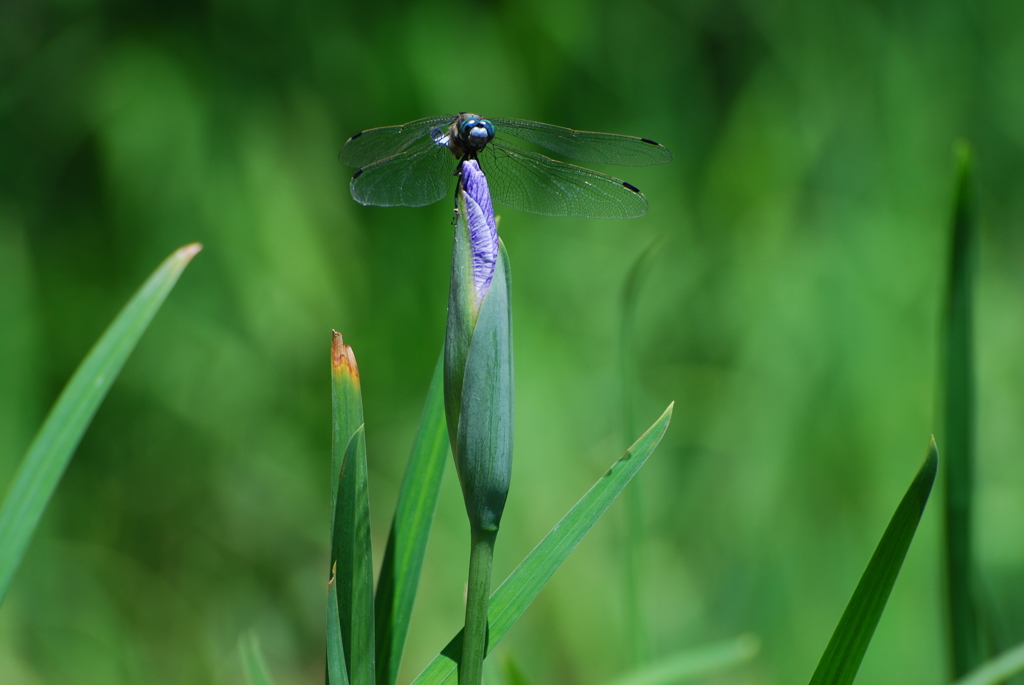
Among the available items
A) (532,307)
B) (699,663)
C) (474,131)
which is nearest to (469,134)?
(474,131)

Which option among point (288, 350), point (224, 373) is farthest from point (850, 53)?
point (224, 373)

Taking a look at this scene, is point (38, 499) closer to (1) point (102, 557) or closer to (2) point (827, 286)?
(1) point (102, 557)

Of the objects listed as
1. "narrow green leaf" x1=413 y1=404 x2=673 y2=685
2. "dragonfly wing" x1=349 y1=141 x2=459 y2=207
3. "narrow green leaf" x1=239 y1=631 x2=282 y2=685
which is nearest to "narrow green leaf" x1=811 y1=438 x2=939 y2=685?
"narrow green leaf" x1=413 y1=404 x2=673 y2=685

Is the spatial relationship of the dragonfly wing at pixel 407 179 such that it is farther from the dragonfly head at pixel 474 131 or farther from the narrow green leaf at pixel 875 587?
the narrow green leaf at pixel 875 587

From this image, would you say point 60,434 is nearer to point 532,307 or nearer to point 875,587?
point 875,587

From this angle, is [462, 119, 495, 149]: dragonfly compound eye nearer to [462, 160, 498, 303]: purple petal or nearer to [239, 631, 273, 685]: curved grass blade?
[462, 160, 498, 303]: purple petal

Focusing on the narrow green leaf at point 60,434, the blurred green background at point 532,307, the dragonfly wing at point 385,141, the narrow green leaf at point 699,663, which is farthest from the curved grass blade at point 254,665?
the blurred green background at point 532,307

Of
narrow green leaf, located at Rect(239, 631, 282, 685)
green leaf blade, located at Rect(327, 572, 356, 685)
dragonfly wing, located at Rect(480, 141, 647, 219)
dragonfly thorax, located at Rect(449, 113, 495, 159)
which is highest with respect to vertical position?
dragonfly thorax, located at Rect(449, 113, 495, 159)
